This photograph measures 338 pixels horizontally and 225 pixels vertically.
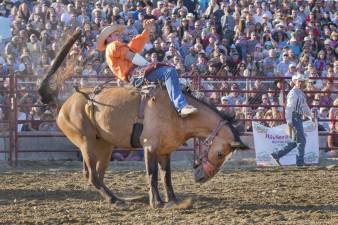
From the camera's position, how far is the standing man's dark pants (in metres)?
13.8

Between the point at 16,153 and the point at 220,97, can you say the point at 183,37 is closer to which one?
the point at 220,97

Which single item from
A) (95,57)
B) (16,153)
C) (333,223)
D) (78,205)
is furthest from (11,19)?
(333,223)

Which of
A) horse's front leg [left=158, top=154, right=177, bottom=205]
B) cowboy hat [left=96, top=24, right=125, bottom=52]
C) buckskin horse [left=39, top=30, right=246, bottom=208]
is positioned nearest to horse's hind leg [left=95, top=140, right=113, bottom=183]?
buckskin horse [left=39, top=30, right=246, bottom=208]

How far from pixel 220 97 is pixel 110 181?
4314 mm

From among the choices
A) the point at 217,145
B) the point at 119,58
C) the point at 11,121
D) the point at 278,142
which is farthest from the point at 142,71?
the point at 278,142

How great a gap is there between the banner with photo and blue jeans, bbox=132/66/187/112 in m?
5.47

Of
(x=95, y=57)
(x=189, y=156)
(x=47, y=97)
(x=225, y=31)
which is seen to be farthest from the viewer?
(x=225, y=31)

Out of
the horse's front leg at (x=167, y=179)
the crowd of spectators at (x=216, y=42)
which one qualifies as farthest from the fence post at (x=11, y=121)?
the horse's front leg at (x=167, y=179)

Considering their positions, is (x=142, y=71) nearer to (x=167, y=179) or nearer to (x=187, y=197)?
(x=167, y=179)

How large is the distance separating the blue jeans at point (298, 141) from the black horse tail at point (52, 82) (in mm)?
5207

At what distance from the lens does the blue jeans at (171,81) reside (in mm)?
8867

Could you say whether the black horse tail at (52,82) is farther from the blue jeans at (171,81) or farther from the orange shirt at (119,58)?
the blue jeans at (171,81)

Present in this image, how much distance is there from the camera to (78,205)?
29.7 ft

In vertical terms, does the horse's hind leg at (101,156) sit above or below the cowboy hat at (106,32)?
below
